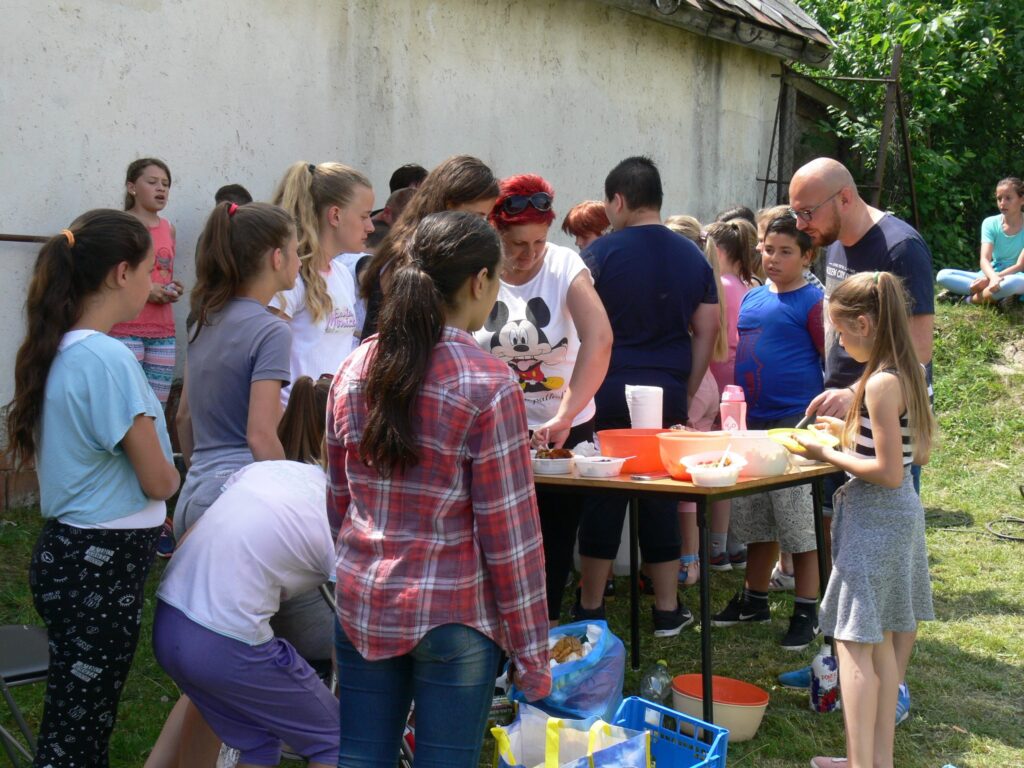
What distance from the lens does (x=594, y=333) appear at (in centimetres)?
402

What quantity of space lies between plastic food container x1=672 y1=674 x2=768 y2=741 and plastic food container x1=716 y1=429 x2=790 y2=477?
2.66 ft

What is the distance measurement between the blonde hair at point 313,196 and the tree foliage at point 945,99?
9.49 m

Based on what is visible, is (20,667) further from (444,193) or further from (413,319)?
(444,193)

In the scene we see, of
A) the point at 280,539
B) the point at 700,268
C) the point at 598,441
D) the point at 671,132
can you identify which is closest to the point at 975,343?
the point at 671,132

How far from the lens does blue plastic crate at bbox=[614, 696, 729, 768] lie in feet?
10.6

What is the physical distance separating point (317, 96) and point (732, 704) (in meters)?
4.82

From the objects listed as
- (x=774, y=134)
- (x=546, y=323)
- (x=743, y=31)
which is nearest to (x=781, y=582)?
(x=546, y=323)

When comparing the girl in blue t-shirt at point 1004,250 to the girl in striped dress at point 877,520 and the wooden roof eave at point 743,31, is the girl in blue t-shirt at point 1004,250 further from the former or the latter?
the girl in striped dress at point 877,520

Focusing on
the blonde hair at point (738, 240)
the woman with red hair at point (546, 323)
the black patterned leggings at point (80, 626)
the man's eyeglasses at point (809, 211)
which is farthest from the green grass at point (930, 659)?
the man's eyeglasses at point (809, 211)

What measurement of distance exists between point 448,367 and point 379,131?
566 centimetres

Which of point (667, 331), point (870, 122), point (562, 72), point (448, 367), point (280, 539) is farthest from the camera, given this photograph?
point (870, 122)

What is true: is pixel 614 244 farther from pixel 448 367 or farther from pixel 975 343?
pixel 975 343

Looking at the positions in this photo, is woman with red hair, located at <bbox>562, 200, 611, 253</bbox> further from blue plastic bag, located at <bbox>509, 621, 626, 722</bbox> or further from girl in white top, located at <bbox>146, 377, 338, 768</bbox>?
girl in white top, located at <bbox>146, 377, 338, 768</bbox>

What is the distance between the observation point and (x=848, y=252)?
4.35 m
